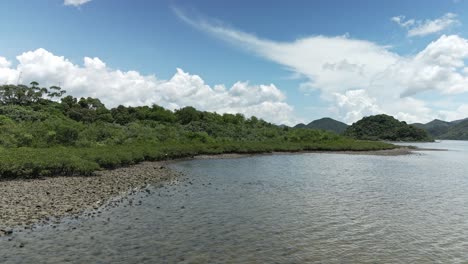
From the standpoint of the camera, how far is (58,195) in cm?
2678

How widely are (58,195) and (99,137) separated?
2205 inches

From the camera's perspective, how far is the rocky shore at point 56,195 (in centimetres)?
2057

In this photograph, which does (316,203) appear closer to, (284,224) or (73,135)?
(284,224)

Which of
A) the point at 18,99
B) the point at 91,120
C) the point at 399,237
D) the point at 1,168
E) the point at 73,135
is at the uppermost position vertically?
the point at 18,99

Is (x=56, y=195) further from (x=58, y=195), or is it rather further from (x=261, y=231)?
(x=261, y=231)

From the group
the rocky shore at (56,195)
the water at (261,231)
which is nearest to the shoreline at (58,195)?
the rocky shore at (56,195)

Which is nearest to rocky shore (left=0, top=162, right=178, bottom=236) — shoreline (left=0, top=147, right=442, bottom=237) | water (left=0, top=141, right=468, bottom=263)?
shoreline (left=0, top=147, right=442, bottom=237)

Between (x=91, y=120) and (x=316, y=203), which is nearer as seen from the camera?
(x=316, y=203)

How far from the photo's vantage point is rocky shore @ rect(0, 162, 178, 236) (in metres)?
20.6

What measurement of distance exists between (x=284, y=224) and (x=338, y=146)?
323 ft

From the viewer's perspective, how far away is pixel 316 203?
2850 cm

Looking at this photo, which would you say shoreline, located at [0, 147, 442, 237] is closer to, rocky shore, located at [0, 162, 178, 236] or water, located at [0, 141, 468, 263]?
rocky shore, located at [0, 162, 178, 236]

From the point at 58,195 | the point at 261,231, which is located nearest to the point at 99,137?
the point at 58,195

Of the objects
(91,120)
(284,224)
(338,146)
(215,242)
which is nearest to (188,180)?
(284,224)
